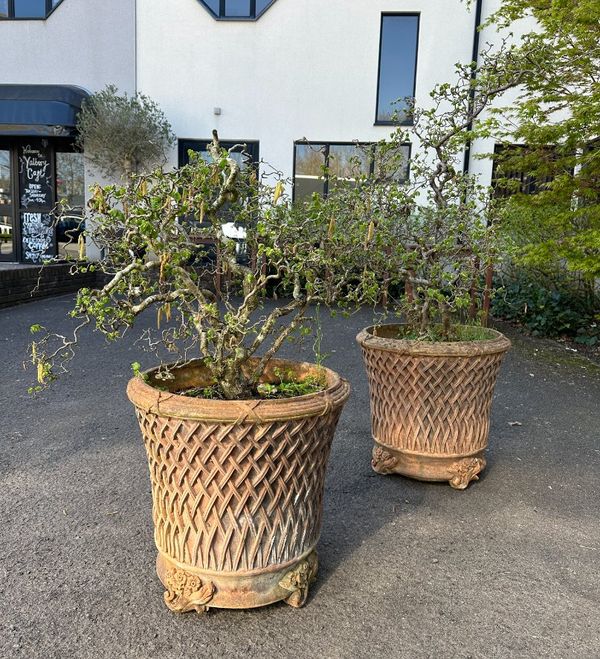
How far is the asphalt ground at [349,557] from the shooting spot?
2.11 metres

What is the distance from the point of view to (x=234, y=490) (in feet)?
6.87

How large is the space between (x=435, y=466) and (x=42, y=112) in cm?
1009

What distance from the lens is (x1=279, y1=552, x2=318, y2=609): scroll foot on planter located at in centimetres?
224

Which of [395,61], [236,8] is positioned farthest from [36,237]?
[395,61]

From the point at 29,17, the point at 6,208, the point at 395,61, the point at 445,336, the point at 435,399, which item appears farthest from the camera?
the point at 6,208

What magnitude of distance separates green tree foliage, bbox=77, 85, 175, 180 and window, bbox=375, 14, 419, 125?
405cm

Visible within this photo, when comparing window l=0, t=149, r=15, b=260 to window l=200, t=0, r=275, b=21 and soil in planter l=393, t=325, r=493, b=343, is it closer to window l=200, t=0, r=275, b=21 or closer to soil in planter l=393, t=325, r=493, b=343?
window l=200, t=0, r=275, b=21

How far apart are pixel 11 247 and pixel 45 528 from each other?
10828 mm

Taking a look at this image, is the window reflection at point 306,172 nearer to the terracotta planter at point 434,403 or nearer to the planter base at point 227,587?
the terracotta planter at point 434,403

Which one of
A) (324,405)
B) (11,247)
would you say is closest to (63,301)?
(11,247)

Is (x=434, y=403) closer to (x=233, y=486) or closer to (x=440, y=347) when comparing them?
(x=440, y=347)

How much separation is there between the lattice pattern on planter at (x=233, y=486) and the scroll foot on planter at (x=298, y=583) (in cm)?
7

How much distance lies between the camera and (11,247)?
40.0 ft

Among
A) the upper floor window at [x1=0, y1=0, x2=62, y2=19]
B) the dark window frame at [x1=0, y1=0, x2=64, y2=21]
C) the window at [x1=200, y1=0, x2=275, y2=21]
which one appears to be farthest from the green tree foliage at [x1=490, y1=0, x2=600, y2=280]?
the upper floor window at [x1=0, y1=0, x2=62, y2=19]
